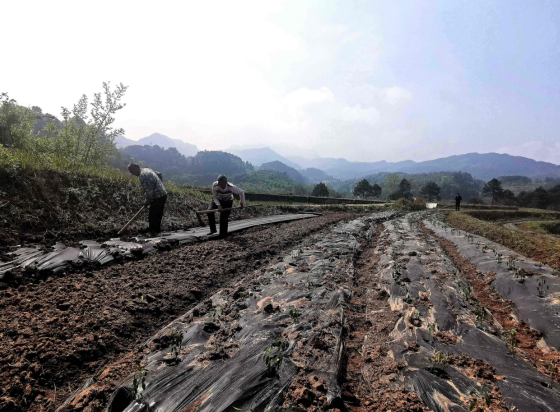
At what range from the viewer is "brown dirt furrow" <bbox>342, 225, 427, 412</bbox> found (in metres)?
1.90

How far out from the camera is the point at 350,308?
3.55m

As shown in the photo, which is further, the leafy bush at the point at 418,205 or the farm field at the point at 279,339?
the leafy bush at the point at 418,205

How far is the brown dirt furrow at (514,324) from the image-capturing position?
2430 millimetres

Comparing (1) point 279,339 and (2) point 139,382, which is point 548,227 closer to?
(1) point 279,339

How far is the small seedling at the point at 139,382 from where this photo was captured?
1817 mm

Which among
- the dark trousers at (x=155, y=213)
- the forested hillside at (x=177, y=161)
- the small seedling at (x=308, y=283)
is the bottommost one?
the small seedling at (x=308, y=283)

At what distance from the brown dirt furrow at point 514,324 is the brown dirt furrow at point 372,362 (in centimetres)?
123

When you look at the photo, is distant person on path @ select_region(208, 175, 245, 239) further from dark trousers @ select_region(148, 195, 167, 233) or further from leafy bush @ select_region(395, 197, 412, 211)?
leafy bush @ select_region(395, 197, 412, 211)

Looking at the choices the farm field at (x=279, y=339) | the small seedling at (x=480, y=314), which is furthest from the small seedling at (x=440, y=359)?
the small seedling at (x=480, y=314)

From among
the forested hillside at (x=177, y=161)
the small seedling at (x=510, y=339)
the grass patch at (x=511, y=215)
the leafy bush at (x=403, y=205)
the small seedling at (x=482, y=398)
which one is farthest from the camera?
the forested hillside at (x=177, y=161)

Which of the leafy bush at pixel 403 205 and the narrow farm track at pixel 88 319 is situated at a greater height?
the narrow farm track at pixel 88 319

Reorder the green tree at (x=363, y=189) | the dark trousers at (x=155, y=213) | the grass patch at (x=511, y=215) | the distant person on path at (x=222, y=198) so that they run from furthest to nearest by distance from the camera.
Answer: the green tree at (x=363, y=189), the grass patch at (x=511, y=215), the distant person on path at (x=222, y=198), the dark trousers at (x=155, y=213)

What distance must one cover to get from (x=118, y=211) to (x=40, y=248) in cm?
360

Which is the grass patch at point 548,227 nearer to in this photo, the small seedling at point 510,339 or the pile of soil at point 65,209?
the small seedling at point 510,339
